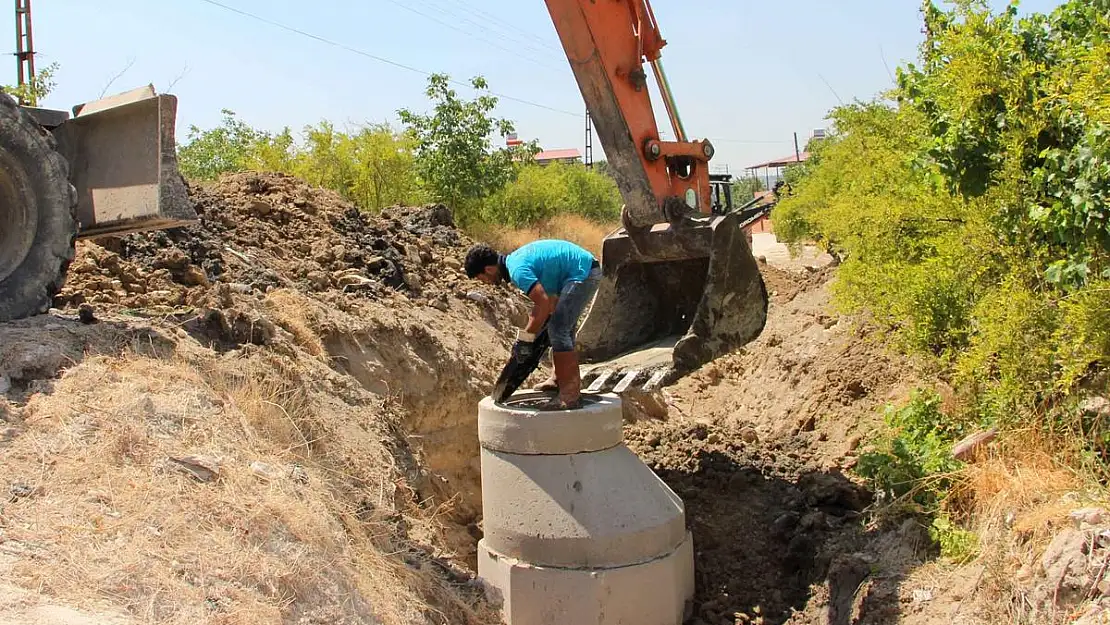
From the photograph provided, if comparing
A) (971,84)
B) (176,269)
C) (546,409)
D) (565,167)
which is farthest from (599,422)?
(565,167)

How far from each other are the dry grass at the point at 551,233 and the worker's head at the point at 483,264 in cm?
1325

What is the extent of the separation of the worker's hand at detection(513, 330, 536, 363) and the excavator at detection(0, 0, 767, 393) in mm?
976

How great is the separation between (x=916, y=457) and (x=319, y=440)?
14.5 ft

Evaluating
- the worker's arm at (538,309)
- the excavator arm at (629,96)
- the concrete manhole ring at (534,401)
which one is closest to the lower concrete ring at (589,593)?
the concrete manhole ring at (534,401)

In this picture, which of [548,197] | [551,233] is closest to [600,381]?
[551,233]

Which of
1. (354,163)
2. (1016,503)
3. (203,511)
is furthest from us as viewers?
(354,163)

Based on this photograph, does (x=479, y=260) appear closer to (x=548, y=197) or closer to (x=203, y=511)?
(x=203, y=511)

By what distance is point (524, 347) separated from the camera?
6.95 m

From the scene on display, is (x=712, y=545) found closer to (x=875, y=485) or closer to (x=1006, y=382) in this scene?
(x=875, y=485)

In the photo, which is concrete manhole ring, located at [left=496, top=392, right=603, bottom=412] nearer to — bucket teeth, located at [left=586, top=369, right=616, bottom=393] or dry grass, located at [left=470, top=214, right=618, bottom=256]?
bucket teeth, located at [left=586, top=369, right=616, bottom=393]

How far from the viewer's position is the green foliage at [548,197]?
950 inches

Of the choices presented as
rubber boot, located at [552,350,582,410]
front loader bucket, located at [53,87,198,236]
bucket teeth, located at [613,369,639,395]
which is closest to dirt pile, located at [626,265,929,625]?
bucket teeth, located at [613,369,639,395]

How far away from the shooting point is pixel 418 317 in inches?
410

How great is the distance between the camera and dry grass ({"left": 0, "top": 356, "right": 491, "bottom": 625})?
4473 millimetres
